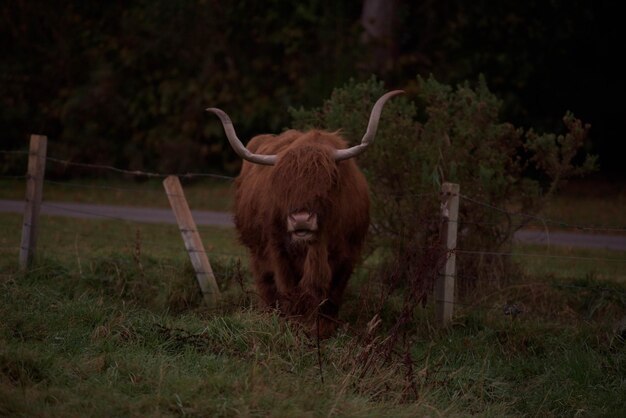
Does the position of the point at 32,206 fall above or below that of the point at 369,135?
below

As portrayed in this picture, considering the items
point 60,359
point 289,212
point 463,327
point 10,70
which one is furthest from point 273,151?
point 10,70

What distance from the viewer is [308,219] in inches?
296

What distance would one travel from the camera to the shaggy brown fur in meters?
7.72

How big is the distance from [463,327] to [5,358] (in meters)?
4.32

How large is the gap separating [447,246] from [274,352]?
2387 mm

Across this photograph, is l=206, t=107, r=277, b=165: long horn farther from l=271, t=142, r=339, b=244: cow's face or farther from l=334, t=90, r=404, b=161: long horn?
l=334, t=90, r=404, b=161: long horn

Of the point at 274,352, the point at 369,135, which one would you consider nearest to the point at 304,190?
the point at 369,135

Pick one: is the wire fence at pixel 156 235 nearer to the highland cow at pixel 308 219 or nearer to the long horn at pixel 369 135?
the highland cow at pixel 308 219

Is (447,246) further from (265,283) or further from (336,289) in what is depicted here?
(265,283)

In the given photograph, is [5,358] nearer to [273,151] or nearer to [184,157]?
[273,151]

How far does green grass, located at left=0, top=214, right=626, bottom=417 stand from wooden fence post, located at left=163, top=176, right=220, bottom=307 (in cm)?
15

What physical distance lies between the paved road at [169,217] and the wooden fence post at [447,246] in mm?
4520

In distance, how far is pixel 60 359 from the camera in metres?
6.06

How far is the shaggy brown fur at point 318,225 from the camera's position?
7719 mm
